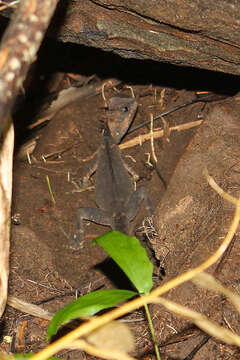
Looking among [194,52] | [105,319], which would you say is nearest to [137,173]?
[194,52]

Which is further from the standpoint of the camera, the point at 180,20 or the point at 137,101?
the point at 137,101

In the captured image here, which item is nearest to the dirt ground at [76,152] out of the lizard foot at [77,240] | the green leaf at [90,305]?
the lizard foot at [77,240]

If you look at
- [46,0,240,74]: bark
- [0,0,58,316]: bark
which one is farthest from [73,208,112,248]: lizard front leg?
[0,0,58,316]: bark

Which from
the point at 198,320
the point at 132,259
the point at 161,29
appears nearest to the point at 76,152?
the point at 161,29

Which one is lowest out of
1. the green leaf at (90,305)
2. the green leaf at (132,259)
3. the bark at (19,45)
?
the green leaf at (90,305)

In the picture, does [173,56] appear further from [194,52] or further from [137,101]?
[137,101]

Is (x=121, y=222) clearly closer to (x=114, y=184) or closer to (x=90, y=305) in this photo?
(x=114, y=184)

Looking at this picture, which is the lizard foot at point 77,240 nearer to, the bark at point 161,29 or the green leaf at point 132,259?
the bark at point 161,29
